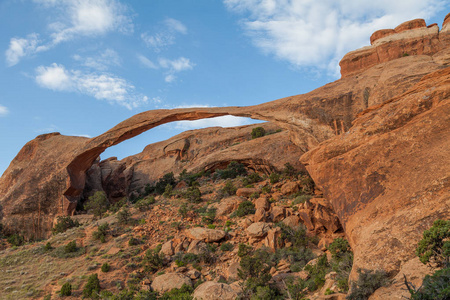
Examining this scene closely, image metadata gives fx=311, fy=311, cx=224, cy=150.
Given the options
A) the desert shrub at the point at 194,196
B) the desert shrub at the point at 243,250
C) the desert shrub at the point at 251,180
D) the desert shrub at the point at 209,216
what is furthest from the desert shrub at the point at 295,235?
the desert shrub at the point at 251,180

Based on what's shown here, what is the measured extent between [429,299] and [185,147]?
3919cm

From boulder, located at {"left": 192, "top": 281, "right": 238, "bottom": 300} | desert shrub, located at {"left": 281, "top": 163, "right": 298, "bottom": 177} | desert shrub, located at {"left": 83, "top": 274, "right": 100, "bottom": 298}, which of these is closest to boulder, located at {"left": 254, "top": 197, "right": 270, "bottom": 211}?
desert shrub, located at {"left": 281, "top": 163, "right": 298, "bottom": 177}

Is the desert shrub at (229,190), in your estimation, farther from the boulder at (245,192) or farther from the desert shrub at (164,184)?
the desert shrub at (164,184)

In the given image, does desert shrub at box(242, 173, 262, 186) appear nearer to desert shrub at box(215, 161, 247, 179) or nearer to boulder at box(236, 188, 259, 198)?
boulder at box(236, 188, 259, 198)

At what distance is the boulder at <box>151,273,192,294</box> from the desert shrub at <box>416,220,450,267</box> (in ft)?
32.9

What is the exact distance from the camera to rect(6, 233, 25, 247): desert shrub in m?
26.0

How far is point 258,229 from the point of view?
1698 centimetres

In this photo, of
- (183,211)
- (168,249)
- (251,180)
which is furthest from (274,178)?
(168,249)

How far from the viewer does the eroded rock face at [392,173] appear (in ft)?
27.1

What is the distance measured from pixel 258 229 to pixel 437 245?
1057cm

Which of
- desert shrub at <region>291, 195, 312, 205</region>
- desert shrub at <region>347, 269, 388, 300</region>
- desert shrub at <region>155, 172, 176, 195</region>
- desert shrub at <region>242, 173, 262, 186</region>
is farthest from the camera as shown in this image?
desert shrub at <region>155, 172, 176, 195</region>

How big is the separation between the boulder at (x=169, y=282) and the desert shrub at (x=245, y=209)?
6.33m

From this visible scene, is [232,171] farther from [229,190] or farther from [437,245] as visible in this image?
[437,245]

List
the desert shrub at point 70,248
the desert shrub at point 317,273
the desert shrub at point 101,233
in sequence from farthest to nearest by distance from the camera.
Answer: the desert shrub at point 101,233, the desert shrub at point 70,248, the desert shrub at point 317,273
